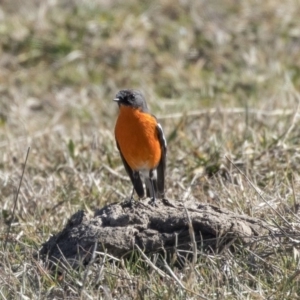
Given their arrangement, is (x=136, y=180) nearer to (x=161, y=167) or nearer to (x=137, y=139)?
(x=161, y=167)

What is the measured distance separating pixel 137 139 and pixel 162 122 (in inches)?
98.2

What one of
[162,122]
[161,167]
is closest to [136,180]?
[161,167]

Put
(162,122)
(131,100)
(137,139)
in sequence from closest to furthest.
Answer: (137,139), (131,100), (162,122)

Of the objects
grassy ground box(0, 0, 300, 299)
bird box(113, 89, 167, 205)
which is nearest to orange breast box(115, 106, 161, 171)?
bird box(113, 89, 167, 205)

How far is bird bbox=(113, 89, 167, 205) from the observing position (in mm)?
6668

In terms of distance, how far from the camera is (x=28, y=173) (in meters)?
7.77

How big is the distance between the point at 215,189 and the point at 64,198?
1.20 metres

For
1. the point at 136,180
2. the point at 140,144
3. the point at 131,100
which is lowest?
the point at 136,180

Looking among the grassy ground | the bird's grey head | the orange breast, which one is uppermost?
the bird's grey head

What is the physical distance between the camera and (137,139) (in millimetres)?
6664

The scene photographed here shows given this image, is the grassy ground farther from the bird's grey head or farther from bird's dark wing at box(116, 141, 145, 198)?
the bird's grey head

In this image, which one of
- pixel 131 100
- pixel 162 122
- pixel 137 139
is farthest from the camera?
pixel 162 122

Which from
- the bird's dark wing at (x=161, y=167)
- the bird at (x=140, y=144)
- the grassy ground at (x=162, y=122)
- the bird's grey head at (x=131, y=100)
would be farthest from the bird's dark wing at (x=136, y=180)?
the bird's grey head at (x=131, y=100)

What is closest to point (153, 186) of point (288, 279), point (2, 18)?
point (288, 279)
